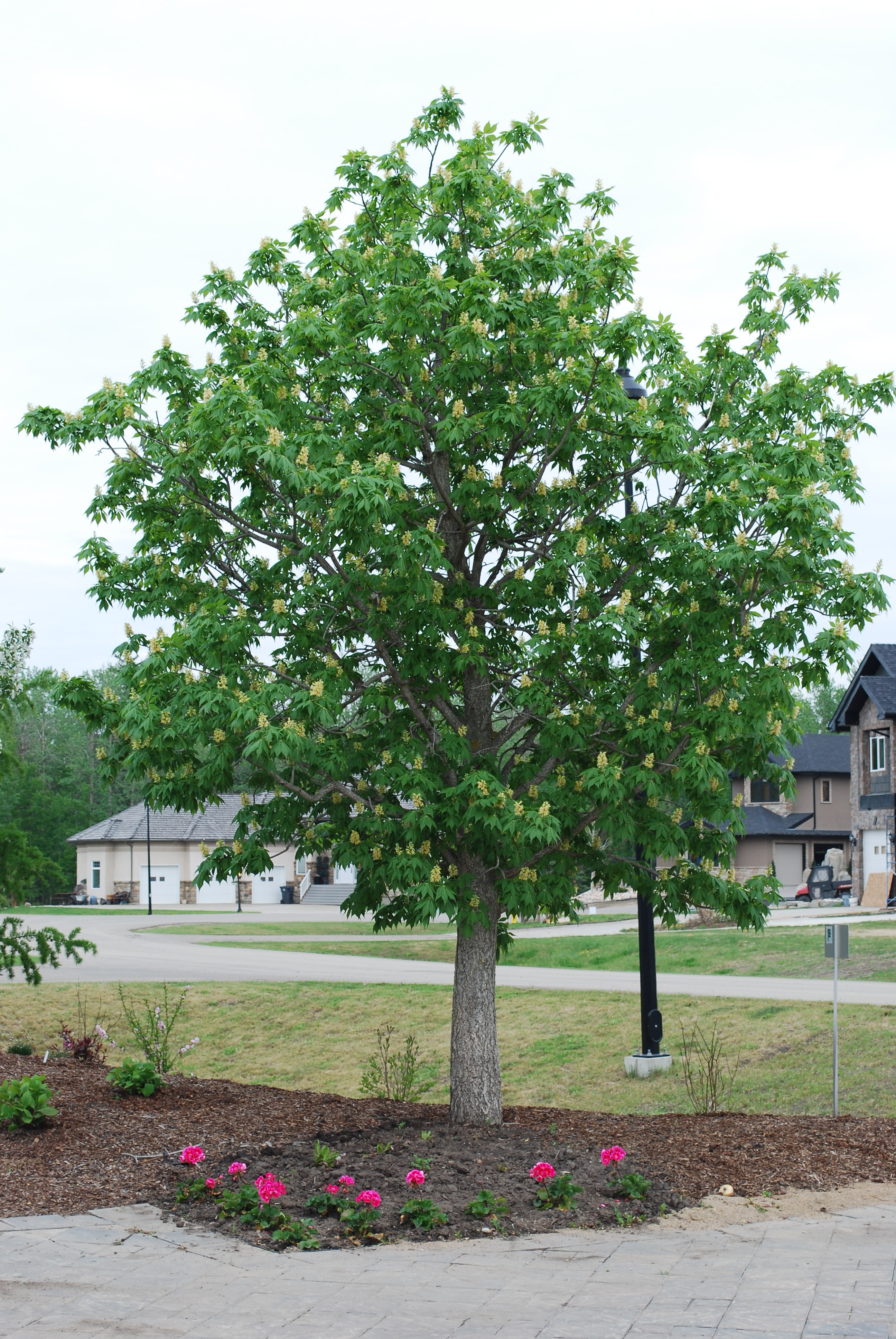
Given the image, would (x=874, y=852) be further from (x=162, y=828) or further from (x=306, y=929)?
(x=162, y=828)

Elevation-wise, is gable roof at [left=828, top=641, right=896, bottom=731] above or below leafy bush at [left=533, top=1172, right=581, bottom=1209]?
above

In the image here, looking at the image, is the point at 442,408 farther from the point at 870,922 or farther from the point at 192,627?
the point at 870,922

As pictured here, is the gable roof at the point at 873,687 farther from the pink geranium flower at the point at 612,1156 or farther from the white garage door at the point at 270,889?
the white garage door at the point at 270,889

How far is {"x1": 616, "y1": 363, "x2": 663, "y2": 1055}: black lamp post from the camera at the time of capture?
1257 cm

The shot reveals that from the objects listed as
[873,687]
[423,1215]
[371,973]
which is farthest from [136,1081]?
[873,687]

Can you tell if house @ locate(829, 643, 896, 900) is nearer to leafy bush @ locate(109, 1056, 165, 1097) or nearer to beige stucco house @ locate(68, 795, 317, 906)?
beige stucco house @ locate(68, 795, 317, 906)

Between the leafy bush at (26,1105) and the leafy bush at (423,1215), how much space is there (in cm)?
334

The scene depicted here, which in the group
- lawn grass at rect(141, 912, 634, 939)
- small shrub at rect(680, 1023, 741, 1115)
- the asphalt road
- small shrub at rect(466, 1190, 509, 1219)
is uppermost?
small shrub at rect(466, 1190, 509, 1219)

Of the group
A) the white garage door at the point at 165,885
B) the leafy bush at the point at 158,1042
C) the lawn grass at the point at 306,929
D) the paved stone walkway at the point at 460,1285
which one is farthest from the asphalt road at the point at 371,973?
the white garage door at the point at 165,885

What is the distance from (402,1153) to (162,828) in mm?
62374

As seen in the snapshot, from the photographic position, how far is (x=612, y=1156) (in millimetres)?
7988

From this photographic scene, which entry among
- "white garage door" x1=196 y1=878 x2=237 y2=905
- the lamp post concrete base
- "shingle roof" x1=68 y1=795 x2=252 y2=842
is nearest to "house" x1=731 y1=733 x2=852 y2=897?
"shingle roof" x1=68 y1=795 x2=252 y2=842

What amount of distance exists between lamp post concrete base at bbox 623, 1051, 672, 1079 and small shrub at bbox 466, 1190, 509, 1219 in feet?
22.7

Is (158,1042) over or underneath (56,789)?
underneath
